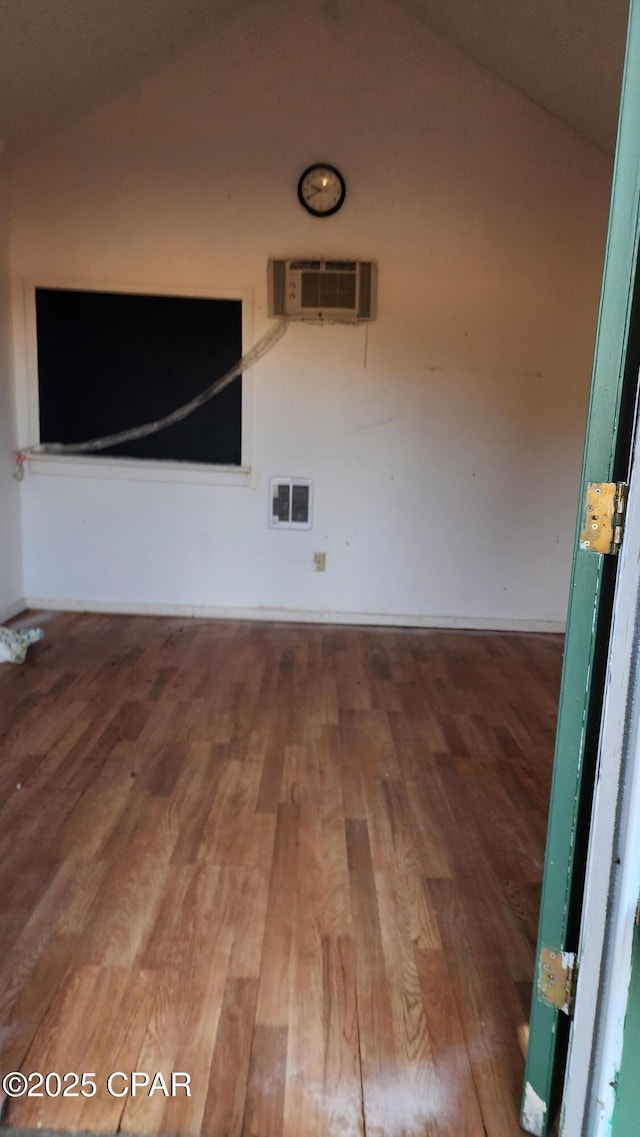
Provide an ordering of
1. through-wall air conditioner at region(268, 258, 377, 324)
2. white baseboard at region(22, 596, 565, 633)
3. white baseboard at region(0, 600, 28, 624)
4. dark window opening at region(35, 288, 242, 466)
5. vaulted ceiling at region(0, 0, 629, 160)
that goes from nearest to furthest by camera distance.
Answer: vaulted ceiling at region(0, 0, 629, 160) < through-wall air conditioner at region(268, 258, 377, 324) < dark window opening at region(35, 288, 242, 466) < white baseboard at region(0, 600, 28, 624) < white baseboard at region(22, 596, 565, 633)

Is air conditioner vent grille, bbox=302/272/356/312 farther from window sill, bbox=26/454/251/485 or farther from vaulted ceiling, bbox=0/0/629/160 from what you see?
vaulted ceiling, bbox=0/0/629/160

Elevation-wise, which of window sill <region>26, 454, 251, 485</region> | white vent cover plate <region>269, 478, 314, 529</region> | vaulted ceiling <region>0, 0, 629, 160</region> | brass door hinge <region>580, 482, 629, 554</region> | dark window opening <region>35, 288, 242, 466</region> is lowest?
white vent cover plate <region>269, 478, 314, 529</region>

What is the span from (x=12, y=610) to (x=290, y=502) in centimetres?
181

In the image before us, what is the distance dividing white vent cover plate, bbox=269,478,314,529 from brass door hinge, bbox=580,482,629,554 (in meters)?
3.11

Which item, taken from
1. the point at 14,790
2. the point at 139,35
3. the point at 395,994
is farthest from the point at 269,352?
the point at 395,994

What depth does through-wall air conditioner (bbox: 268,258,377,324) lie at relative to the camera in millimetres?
A: 3814

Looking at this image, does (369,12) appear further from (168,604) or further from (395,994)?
(395,994)

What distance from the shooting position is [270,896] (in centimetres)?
186

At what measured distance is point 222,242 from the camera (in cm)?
386

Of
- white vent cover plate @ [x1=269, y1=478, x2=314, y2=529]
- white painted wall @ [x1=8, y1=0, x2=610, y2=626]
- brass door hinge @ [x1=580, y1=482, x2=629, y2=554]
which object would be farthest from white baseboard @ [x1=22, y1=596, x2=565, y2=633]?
brass door hinge @ [x1=580, y1=482, x2=629, y2=554]

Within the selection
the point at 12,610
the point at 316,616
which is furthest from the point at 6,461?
the point at 316,616

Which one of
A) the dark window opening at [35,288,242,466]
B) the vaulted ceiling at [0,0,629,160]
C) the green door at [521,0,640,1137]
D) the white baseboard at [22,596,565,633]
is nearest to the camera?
the green door at [521,0,640,1137]

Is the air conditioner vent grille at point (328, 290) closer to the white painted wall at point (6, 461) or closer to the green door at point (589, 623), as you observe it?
the white painted wall at point (6, 461)

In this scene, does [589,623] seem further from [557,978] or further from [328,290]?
[328,290]
